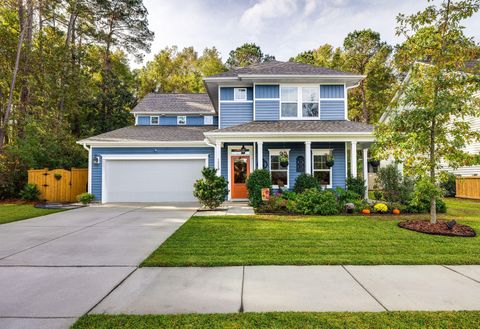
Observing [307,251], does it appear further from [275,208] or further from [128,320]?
[275,208]

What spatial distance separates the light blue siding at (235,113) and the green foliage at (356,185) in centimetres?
531

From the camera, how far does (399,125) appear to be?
21.7 feet

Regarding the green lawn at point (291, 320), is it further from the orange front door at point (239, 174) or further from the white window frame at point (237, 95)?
the white window frame at point (237, 95)

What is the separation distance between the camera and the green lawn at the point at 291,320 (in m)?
2.38

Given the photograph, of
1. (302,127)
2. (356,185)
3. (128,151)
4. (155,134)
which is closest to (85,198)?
(128,151)

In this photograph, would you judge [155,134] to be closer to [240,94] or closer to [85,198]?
[85,198]

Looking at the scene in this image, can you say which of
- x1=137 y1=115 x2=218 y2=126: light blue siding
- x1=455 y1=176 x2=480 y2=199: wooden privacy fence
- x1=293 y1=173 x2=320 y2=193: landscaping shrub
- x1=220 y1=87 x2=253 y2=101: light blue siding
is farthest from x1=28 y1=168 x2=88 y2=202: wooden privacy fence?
x1=455 y1=176 x2=480 y2=199: wooden privacy fence

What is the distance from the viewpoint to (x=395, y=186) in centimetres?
920

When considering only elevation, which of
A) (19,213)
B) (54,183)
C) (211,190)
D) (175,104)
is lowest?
(19,213)

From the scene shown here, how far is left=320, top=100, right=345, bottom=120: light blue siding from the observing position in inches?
474

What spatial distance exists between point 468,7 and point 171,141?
10818 mm

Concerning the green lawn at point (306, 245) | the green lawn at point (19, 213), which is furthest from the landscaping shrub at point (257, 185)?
the green lawn at point (19, 213)

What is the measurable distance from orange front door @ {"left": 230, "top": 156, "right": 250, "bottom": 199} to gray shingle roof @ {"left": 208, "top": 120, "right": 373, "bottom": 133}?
169cm

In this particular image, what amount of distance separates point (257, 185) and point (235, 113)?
14.8 feet
